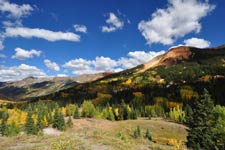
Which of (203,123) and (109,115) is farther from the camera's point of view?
(109,115)

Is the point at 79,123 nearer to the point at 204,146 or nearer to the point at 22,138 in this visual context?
the point at 204,146

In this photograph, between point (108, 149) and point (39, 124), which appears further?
point (39, 124)

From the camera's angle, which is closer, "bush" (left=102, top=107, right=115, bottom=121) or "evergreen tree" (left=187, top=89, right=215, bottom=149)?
"evergreen tree" (left=187, top=89, right=215, bottom=149)

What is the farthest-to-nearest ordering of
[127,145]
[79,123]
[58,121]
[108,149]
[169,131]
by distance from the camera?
1. [79,123]
2. [169,131]
3. [58,121]
4. [127,145]
5. [108,149]

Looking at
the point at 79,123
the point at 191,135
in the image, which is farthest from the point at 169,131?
the point at 191,135

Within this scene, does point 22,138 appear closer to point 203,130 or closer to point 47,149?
point 47,149

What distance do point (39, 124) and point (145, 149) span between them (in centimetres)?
10343

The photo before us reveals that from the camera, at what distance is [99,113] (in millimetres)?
188625

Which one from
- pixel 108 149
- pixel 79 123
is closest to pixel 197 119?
pixel 108 149

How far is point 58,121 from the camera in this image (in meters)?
132

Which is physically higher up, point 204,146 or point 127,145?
point 127,145

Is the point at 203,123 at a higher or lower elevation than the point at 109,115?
higher

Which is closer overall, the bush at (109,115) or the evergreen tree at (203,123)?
the evergreen tree at (203,123)

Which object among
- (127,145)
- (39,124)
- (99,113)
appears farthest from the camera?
(99,113)
